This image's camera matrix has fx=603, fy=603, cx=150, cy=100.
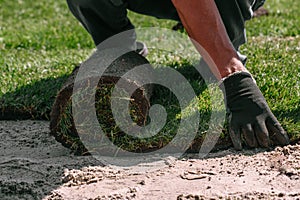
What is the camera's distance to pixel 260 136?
292cm

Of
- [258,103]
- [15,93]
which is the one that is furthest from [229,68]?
[15,93]

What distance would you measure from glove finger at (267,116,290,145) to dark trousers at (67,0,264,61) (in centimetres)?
86

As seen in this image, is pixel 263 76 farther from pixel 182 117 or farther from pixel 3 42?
pixel 3 42

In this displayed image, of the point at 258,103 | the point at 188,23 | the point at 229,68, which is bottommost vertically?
the point at 258,103

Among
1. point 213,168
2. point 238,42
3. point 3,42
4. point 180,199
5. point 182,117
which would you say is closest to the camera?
point 180,199

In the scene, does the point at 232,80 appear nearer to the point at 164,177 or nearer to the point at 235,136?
the point at 235,136

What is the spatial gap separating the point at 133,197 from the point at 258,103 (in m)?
0.80

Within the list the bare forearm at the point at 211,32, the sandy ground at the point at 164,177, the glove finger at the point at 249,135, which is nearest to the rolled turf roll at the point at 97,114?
the sandy ground at the point at 164,177

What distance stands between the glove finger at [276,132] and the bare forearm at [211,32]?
315mm

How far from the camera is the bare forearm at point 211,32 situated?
3023 mm

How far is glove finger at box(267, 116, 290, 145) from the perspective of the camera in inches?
115

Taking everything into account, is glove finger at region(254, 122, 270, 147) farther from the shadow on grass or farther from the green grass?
the shadow on grass

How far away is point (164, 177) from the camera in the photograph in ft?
9.15

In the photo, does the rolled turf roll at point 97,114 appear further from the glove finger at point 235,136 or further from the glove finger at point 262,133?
the glove finger at point 262,133
